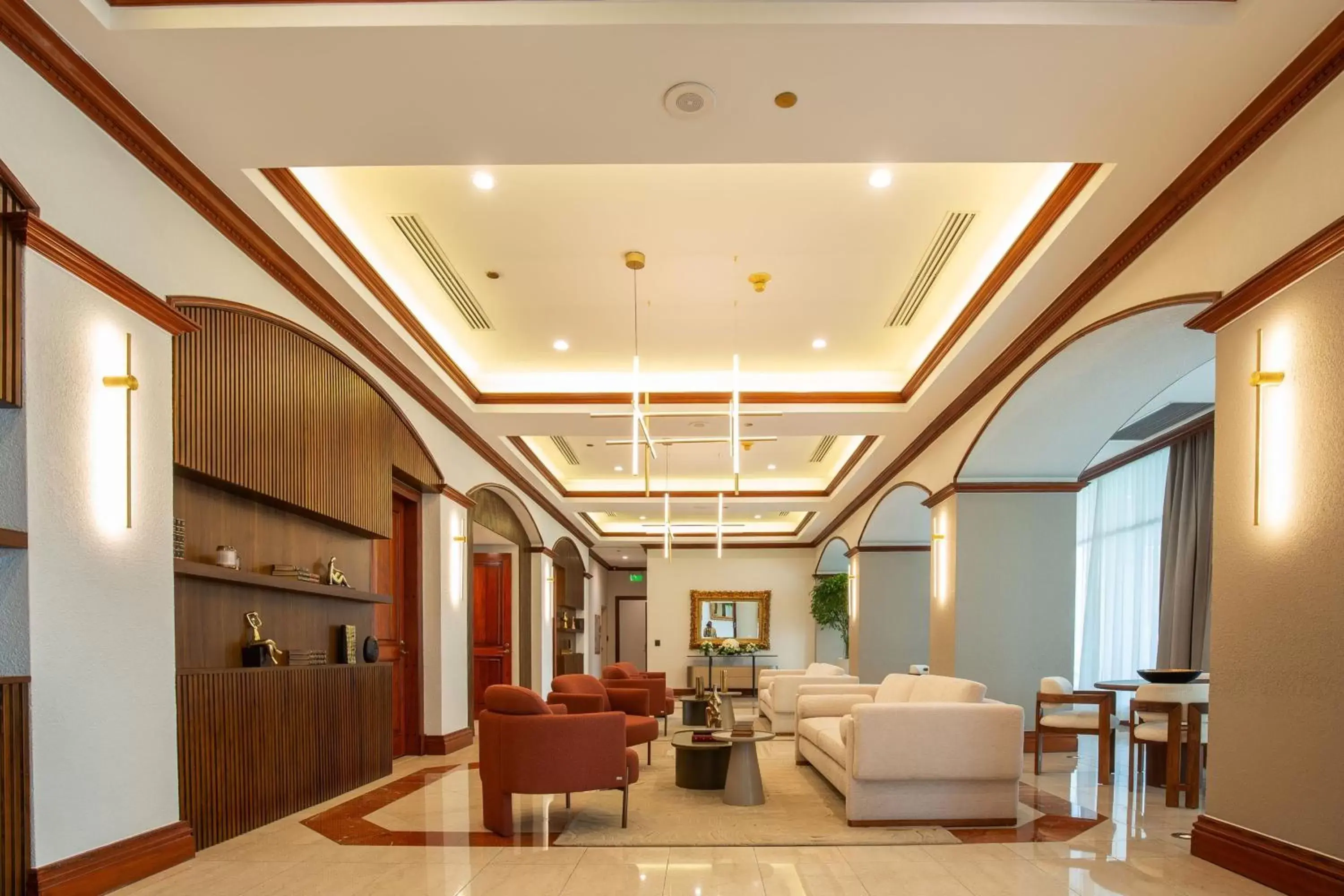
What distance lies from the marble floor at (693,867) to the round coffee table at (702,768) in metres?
1.38

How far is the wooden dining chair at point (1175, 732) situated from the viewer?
598 cm

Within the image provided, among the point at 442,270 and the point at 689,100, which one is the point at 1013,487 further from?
the point at 689,100

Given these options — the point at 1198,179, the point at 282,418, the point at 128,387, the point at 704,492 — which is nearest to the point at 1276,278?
the point at 1198,179

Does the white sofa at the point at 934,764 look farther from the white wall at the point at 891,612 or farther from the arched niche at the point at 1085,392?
the white wall at the point at 891,612

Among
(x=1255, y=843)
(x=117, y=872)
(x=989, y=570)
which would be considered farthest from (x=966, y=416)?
(x=117, y=872)

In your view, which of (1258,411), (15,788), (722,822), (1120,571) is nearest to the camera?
(15,788)

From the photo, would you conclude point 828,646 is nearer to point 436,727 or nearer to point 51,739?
point 436,727

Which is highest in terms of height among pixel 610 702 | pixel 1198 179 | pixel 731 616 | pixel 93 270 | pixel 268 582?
pixel 1198 179

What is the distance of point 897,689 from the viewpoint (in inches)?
284

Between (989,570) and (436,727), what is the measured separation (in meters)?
5.09

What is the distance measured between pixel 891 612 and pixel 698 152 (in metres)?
11.3

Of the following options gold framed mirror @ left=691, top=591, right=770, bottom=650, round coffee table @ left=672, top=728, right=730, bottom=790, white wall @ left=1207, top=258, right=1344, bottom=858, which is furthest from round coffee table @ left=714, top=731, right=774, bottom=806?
gold framed mirror @ left=691, top=591, right=770, bottom=650

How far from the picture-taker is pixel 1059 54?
3529 millimetres

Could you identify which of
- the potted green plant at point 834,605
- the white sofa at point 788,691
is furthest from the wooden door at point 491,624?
the potted green plant at point 834,605
